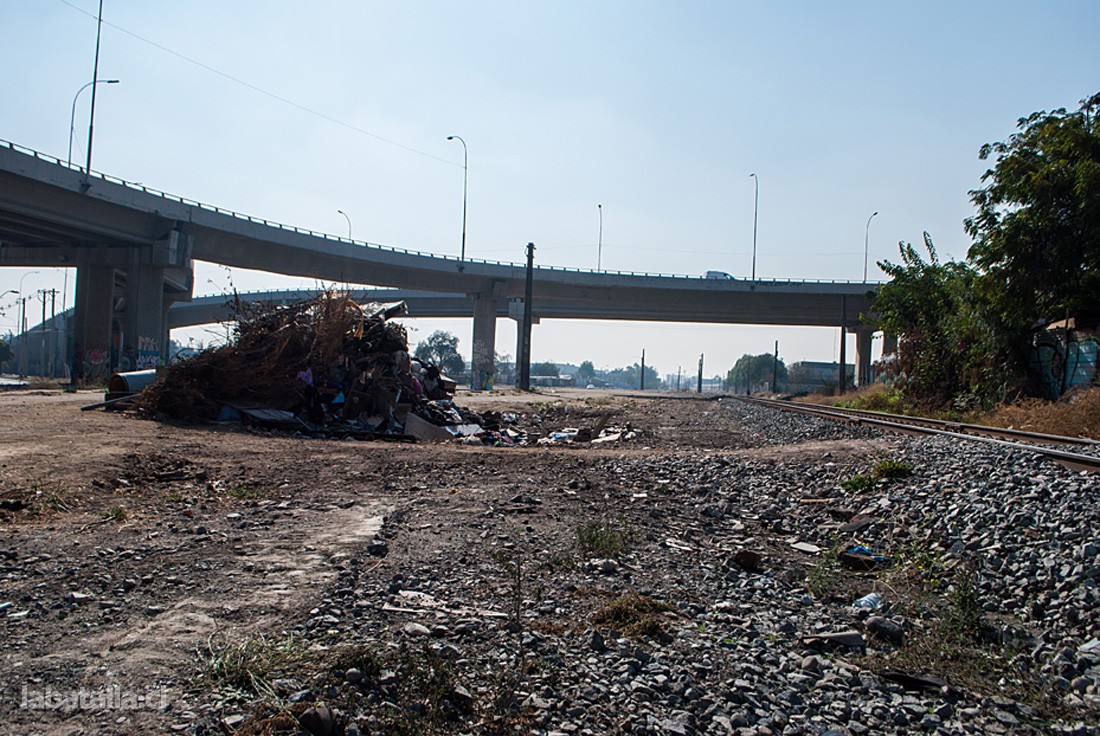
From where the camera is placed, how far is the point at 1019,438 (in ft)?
37.5

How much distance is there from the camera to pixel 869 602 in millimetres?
4723

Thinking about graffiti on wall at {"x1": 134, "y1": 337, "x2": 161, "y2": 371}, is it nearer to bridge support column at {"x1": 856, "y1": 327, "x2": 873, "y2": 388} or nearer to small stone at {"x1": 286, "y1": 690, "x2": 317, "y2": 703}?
small stone at {"x1": 286, "y1": 690, "x2": 317, "y2": 703}

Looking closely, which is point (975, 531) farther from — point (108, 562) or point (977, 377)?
point (977, 377)

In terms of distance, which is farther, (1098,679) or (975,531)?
(975,531)

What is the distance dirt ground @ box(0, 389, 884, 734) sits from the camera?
3.03m

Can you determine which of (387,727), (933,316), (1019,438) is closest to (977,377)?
(933,316)

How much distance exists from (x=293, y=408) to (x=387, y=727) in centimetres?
1237

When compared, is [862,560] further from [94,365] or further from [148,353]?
[94,365]

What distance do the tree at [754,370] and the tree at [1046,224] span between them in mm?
104375

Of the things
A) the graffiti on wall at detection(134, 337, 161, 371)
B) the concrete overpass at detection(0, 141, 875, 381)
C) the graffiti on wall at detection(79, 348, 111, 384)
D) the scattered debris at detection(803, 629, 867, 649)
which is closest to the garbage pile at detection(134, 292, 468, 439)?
the scattered debris at detection(803, 629, 867, 649)

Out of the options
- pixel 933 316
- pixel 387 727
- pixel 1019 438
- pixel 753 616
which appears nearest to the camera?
pixel 387 727

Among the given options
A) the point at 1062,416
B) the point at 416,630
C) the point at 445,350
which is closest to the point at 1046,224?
the point at 1062,416

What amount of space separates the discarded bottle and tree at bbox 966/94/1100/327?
15885mm

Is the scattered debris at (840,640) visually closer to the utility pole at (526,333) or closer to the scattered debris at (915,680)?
the scattered debris at (915,680)
